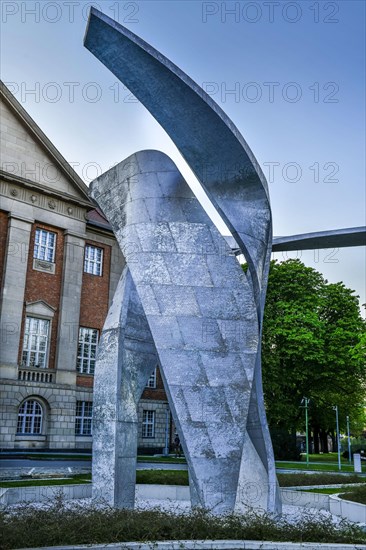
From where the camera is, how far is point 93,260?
42281mm

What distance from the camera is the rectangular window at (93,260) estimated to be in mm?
41781

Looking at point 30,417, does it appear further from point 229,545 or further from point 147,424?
point 229,545

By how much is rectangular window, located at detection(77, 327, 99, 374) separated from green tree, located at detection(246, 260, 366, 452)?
38.3ft

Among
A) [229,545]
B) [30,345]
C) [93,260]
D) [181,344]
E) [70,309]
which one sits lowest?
[229,545]

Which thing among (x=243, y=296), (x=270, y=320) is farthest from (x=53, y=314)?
(x=243, y=296)

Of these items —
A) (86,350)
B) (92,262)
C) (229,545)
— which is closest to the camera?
(229,545)

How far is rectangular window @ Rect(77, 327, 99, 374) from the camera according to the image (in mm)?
39469

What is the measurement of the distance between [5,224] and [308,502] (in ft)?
87.7

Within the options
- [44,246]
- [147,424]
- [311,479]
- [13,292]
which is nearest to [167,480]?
[311,479]

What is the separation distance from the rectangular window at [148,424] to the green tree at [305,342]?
871 centimetres

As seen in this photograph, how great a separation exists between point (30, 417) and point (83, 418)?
4122mm

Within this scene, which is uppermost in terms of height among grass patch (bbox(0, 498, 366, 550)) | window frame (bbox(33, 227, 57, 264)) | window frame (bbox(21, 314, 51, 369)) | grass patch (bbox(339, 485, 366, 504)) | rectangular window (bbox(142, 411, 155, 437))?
window frame (bbox(33, 227, 57, 264))

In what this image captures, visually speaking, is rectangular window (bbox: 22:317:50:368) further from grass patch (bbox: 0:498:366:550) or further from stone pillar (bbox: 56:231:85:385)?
grass patch (bbox: 0:498:366:550)

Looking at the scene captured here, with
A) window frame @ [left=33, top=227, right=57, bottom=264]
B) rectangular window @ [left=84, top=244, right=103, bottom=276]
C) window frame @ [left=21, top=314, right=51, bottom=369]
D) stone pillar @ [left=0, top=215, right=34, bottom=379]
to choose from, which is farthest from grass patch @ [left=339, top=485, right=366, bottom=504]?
rectangular window @ [left=84, top=244, right=103, bottom=276]
